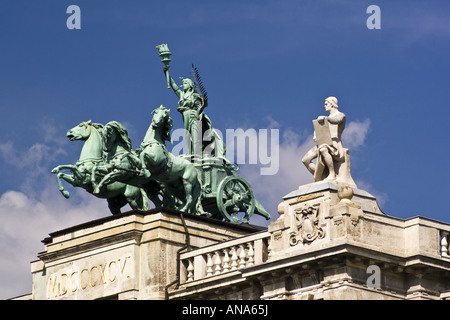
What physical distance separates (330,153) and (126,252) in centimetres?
784

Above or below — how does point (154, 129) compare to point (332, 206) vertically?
above

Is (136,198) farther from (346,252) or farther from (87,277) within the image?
(346,252)

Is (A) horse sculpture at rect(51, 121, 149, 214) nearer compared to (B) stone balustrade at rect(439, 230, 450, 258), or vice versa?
(B) stone balustrade at rect(439, 230, 450, 258)

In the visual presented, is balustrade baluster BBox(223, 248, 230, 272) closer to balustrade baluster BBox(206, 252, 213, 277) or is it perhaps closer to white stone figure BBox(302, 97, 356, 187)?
balustrade baluster BBox(206, 252, 213, 277)

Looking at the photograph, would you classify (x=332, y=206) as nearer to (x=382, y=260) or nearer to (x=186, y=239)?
(x=382, y=260)

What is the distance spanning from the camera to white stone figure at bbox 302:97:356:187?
61031 millimetres

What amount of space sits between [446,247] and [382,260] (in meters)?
2.33

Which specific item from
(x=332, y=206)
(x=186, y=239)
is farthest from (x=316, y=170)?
(x=186, y=239)

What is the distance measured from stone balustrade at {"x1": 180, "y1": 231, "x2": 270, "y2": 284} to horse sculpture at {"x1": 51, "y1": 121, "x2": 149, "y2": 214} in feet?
17.4

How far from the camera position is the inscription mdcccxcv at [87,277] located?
65.2 meters

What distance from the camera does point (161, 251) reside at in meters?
64.8

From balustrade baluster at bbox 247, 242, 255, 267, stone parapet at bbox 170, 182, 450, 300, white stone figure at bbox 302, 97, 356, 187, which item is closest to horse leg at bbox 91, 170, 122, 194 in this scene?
balustrade baluster at bbox 247, 242, 255, 267

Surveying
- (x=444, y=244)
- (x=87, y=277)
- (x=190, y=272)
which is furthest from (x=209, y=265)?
(x=444, y=244)
